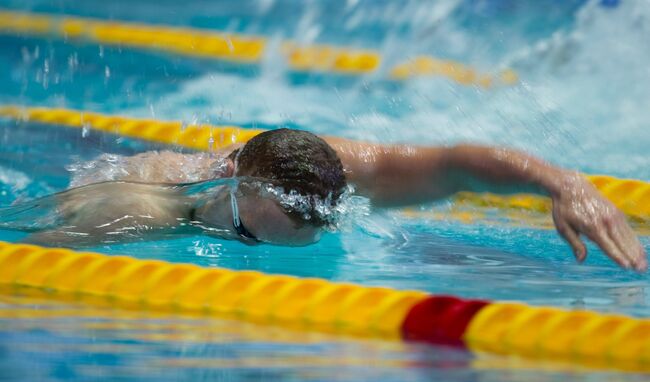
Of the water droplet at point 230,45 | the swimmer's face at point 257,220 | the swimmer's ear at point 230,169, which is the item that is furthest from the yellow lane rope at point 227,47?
the swimmer's face at point 257,220

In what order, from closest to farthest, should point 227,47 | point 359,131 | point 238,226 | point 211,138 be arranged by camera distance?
point 238,226 < point 211,138 < point 359,131 < point 227,47

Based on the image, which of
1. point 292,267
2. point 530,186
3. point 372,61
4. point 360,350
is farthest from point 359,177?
point 372,61

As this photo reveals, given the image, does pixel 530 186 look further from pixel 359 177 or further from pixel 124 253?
pixel 124 253

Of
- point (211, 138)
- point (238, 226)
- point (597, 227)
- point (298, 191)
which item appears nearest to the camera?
point (597, 227)

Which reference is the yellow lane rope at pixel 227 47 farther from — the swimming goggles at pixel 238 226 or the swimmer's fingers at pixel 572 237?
the swimmer's fingers at pixel 572 237

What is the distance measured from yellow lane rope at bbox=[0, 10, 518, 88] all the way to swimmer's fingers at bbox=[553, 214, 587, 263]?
11.1 ft

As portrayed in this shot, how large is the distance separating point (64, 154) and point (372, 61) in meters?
2.08

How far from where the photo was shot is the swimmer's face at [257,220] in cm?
267

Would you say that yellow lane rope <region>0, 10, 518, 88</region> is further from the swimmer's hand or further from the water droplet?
the swimmer's hand

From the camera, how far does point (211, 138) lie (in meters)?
4.73

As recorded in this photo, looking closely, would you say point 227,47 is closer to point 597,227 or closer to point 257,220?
point 257,220

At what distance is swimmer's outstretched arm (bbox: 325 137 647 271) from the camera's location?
2486 mm

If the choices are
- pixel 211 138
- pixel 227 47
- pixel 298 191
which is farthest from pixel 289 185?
pixel 227 47

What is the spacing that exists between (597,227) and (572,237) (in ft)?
0.21
